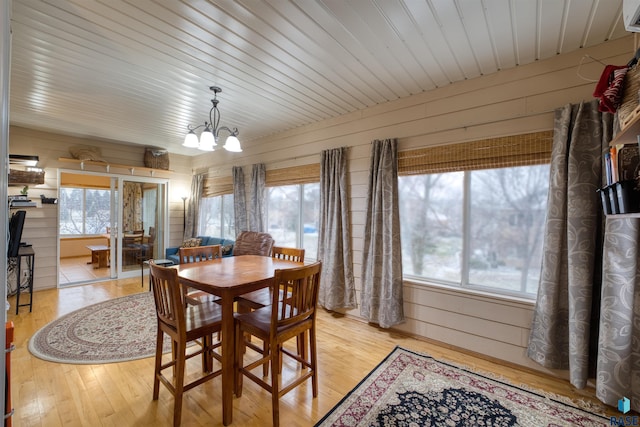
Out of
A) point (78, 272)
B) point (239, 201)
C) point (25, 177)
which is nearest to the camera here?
point (25, 177)

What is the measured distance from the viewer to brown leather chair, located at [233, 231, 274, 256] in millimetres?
3801

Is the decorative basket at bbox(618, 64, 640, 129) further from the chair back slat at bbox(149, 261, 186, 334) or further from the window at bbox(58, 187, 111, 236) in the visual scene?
the window at bbox(58, 187, 111, 236)

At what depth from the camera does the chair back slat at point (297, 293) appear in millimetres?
1642

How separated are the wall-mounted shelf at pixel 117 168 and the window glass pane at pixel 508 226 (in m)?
5.61

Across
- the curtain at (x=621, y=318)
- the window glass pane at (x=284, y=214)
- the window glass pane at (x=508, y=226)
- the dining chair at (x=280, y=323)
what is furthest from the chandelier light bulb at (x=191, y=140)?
the curtain at (x=621, y=318)

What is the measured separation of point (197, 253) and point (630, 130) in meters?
3.25

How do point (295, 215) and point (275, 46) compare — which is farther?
point (295, 215)

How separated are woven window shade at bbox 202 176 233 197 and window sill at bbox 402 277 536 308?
3.60 meters

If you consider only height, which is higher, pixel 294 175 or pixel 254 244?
pixel 294 175

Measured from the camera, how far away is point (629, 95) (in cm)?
137

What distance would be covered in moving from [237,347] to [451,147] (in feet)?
8.32

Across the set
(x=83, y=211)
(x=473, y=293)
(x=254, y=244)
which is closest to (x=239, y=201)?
(x=254, y=244)

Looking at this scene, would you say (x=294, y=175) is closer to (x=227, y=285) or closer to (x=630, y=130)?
(x=227, y=285)

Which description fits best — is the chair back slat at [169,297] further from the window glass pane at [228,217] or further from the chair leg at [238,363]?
the window glass pane at [228,217]
